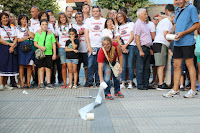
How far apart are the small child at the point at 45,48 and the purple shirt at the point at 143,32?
2.30m

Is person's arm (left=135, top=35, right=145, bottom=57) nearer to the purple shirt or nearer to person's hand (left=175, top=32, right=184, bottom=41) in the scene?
the purple shirt

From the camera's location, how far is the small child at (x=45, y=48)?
9.96 meters

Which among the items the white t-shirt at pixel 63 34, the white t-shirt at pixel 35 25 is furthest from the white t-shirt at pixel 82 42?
the white t-shirt at pixel 35 25

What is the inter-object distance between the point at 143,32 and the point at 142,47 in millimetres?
398

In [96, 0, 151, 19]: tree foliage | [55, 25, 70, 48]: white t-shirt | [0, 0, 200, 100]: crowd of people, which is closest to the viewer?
[0, 0, 200, 100]: crowd of people

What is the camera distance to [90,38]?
396 inches

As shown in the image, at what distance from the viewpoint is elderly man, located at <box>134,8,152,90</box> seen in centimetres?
953

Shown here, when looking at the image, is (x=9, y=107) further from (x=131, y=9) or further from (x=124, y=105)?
(x=131, y=9)

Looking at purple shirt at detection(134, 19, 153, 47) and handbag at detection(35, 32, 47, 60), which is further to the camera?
handbag at detection(35, 32, 47, 60)

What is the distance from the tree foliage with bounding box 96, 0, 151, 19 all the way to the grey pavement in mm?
26292

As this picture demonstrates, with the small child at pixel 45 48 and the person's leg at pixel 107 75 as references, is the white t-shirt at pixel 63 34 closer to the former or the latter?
the small child at pixel 45 48

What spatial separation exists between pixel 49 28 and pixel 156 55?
→ 10.1ft

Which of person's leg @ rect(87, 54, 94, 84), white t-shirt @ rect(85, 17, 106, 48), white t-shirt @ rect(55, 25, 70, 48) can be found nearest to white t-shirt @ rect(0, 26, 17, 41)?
white t-shirt @ rect(55, 25, 70, 48)

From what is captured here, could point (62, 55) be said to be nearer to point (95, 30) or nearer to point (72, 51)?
point (72, 51)
